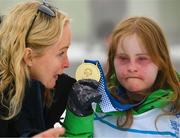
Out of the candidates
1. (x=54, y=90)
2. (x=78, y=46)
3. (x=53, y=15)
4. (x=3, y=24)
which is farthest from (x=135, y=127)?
(x=78, y=46)

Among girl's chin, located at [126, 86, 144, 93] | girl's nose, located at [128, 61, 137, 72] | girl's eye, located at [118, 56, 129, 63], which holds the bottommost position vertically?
girl's chin, located at [126, 86, 144, 93]

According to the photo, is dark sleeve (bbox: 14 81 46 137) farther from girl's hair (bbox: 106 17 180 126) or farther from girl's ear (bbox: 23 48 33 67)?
girl's hair (bbox: 106 17 180 126)

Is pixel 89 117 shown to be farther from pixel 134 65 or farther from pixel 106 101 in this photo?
pixel 134 65

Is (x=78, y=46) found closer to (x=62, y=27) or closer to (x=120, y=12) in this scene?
(x=120, y=12)

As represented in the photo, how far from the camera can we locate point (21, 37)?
1.33m

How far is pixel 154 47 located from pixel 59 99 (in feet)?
1.27

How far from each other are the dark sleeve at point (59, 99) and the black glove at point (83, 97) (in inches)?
3.6

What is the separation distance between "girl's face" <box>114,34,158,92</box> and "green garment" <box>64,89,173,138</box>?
0.05 metres

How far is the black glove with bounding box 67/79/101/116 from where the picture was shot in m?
1.32

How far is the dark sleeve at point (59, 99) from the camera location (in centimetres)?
146

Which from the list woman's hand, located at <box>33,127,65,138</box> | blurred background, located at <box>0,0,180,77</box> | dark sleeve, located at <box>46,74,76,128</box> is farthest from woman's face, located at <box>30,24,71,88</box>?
blurred background, located at <box>0,0,180,77</box>

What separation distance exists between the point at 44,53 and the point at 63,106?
231mm

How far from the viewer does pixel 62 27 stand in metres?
1.37

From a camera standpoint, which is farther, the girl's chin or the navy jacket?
the girl's chin
